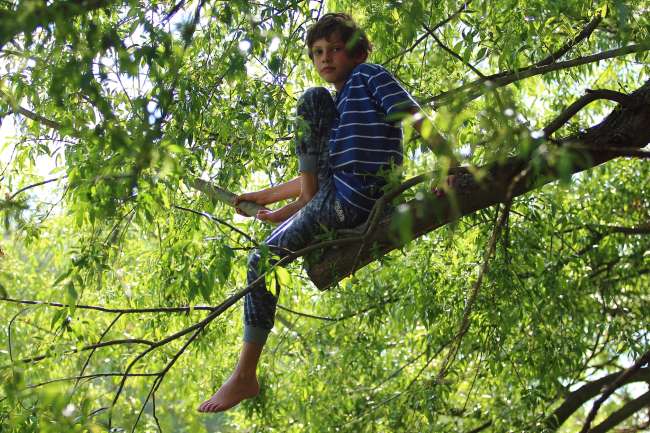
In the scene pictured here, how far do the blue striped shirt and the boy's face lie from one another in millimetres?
168

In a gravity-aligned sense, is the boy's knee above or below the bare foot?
above

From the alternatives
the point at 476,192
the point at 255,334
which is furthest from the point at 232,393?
the point at 476,192

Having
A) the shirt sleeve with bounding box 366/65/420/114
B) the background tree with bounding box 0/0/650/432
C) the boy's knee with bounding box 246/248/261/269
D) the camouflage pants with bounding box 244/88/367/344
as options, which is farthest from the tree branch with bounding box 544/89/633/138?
the boy's knee with bounding box 246/248/261/269

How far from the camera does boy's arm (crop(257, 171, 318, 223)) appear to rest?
10.1ft

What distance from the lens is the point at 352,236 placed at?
8.93 ft

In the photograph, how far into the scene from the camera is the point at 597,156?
2.72 metres

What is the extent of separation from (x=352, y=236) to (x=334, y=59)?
0.71 m

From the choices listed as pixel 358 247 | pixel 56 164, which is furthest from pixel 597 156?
pixel 56 164

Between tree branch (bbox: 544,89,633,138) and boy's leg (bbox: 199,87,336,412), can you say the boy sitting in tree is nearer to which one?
boy's leg (bbox: 199,87,336,412)

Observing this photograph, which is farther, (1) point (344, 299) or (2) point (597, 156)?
(1) point (344, 299)

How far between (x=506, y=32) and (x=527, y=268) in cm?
120

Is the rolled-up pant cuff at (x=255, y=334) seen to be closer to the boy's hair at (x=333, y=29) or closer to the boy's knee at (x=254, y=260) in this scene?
the boy's knee at (x=254, y=260)

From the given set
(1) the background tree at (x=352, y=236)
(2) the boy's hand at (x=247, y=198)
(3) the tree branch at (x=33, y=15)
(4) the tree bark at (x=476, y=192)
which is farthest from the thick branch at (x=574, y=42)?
(3) the tree branch at (x=33, y=15)

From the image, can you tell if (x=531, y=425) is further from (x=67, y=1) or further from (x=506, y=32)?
(x=67, y=1)
